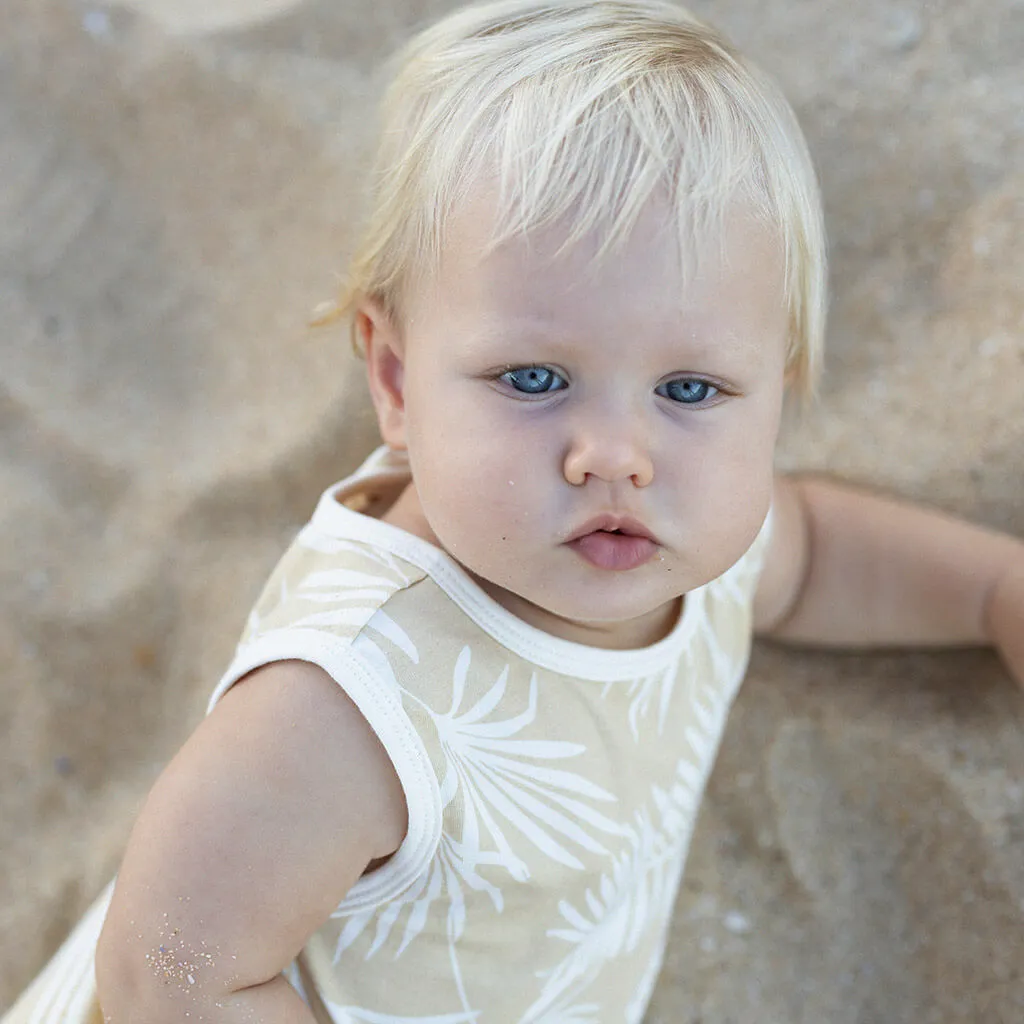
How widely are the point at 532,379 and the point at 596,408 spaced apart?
63mm

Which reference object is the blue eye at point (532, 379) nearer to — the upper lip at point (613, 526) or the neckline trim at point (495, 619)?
the upper lip at point (613, 526)

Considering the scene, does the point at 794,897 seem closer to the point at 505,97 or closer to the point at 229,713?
the point at 229,713

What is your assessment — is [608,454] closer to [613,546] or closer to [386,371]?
[613,546]

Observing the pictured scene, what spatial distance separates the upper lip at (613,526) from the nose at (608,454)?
0.11ft

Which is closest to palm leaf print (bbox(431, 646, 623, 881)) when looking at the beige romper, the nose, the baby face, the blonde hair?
the beige romper

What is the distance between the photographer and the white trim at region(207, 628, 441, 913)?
0.97 m

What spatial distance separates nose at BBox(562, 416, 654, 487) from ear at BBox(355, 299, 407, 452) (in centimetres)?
23

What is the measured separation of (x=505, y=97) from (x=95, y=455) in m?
0.93

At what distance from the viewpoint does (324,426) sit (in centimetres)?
156

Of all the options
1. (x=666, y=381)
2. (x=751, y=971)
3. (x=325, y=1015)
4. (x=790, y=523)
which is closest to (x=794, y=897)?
(x=751, y=971)

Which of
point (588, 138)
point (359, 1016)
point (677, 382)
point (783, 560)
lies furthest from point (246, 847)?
point (783, 560)

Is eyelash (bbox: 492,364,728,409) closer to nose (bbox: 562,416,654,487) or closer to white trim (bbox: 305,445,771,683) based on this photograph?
nose (bbox: 562,416,654,487)

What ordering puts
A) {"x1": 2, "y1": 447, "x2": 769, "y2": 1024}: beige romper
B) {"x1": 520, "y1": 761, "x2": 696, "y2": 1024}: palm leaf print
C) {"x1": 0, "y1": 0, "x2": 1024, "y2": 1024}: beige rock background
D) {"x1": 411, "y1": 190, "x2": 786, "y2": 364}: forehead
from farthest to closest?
{"x1": 0, "y1": 0, "x2": 1024, "y2": 1024}: beige rock background, {"x1": 520, "y1": 761, "x2": 696, "y2": 1024}: palm leaf print, {"x1": 2, "y1": 447, "x2": 769, "y2": 1024}: beige romper, {"x1": 411, "y1": 190, "x2": 786, "y2": 364}: forehead

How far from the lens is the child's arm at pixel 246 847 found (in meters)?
0.94
